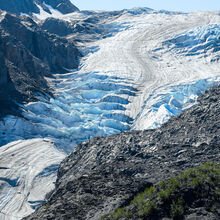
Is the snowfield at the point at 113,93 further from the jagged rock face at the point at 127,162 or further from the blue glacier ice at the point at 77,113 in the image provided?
the jagged rock face at the point at 127,162

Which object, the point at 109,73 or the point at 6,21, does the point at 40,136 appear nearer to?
the point at 109,73

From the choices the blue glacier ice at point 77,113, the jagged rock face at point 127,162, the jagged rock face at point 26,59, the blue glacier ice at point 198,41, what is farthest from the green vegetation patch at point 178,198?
the blue glacier ice at point 198,41

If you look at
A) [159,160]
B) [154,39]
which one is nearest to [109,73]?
[154,39]

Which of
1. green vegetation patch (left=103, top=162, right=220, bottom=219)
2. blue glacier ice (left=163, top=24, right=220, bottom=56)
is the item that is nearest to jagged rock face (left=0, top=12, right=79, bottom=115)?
blue glacier ice (left=163, top=24, right=220, bottom=56)

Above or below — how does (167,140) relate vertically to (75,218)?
below

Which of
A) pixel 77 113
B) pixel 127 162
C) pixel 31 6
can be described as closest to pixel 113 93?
pixel 77 113

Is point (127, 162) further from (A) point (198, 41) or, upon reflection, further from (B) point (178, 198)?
(A) point (198, 41)
